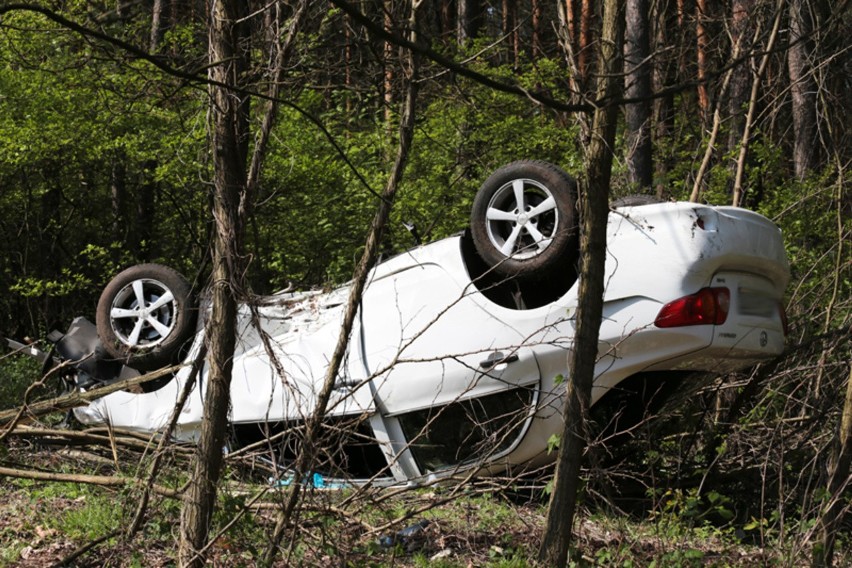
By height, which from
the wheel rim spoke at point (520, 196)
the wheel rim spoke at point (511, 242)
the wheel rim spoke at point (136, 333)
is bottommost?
the wheel rim spoke at point (136, 333)

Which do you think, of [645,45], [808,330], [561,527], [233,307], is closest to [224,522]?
[233,307]

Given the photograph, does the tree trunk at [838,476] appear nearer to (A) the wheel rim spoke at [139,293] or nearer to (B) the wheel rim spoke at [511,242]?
(B) the wheel rim spoke at [511,242]

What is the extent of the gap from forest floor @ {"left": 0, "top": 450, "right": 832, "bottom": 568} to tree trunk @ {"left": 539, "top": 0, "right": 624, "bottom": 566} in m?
0.40

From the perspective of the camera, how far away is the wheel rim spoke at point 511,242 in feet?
21.2

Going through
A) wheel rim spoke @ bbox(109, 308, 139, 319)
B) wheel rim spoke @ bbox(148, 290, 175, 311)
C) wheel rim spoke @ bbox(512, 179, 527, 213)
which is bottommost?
wheel rim spoke @ bbox(109, 308, 139, 319)

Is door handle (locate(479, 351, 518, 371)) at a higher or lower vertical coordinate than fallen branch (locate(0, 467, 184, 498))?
higher

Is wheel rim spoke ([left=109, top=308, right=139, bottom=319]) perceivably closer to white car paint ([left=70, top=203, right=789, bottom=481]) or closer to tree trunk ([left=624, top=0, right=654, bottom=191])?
white car paint ([left=70, top=203, right=789, bottom=481])

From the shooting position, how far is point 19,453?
24.1 feet

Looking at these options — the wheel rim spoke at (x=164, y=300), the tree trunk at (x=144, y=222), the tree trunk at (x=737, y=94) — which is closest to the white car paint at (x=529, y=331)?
the wheel rim spoke at (x=164, y=300)

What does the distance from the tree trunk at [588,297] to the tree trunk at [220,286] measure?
5.37 ft

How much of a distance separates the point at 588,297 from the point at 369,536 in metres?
1.75

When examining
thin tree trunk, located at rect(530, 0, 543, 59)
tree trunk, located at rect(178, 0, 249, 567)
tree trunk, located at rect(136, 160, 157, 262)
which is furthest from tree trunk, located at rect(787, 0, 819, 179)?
tree trunk, located at rect(178, 0, 249, 567)

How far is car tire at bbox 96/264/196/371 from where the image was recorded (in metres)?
7.66

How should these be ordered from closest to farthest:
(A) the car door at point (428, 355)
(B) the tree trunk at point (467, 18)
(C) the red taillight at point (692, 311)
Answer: (C) the red taillight at point (692, 311) → (A) the car door at point (428, 355) → (B) the tree trunk at point (467, 18)
